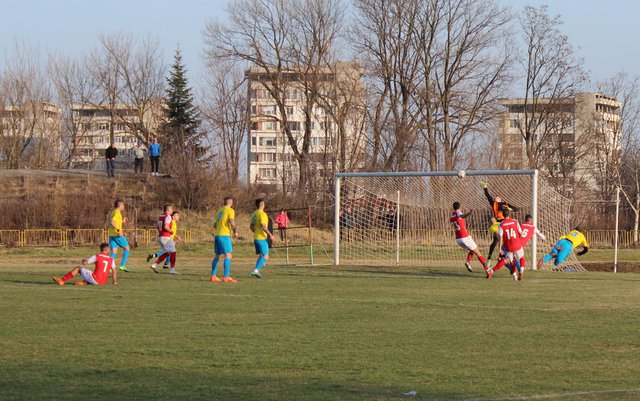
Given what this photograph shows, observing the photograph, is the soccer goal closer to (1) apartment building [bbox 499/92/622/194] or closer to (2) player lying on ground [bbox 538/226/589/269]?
(2) player lying on ground [bbox 538/226/589/269]

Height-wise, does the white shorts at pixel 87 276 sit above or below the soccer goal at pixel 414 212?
below

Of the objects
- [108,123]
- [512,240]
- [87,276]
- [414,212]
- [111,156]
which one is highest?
[108,123]

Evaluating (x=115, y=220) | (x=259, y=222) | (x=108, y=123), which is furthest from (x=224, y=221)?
(x=108, y=123)

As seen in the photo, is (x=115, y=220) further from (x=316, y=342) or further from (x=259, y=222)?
(x=316, y=342)

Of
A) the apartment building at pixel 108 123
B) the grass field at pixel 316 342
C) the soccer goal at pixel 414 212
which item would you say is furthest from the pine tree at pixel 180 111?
the grass field at pixel 316 342

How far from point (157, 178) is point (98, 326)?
42.8 meters

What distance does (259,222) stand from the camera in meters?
21.6

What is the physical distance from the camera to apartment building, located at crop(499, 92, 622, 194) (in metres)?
61.1

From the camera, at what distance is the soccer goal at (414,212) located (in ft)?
103

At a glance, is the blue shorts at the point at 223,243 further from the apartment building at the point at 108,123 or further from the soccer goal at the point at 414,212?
the apartment building at the point at 108,123

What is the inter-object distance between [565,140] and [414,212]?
35.7 m

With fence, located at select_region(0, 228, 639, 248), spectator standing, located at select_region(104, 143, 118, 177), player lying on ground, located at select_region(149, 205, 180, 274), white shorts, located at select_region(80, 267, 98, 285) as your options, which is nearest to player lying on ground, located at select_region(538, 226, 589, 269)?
player lying on ground, located at select_region(149, 205, 180, 274)

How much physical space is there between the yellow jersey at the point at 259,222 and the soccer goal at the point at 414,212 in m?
8.68

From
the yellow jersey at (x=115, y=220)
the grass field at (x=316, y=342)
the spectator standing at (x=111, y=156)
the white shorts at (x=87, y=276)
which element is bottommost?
the grass field at (x=316, y=342)
